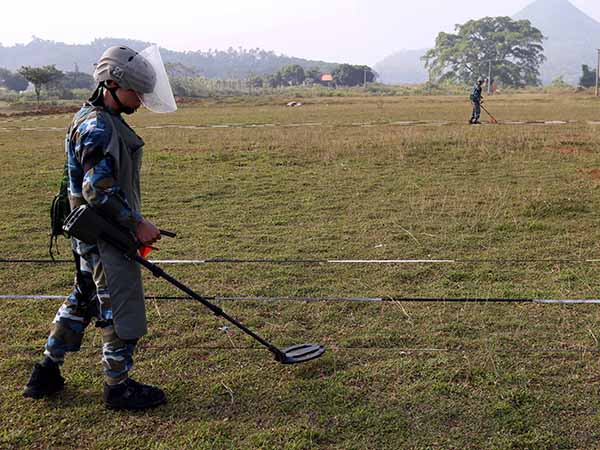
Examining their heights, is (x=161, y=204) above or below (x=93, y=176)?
below

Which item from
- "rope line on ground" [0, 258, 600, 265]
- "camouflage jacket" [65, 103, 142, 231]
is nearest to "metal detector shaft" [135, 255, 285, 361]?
"camouflage jacket" [65, 103, 142, 231]

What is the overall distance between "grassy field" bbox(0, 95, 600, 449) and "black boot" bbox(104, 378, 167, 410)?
0.06 meters

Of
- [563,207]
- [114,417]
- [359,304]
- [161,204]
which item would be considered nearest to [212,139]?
[161,204]

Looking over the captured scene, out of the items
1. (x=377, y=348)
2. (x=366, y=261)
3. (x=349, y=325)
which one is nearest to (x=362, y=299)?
(x=349, y=325)

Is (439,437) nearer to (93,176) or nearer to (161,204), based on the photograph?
(93,176)

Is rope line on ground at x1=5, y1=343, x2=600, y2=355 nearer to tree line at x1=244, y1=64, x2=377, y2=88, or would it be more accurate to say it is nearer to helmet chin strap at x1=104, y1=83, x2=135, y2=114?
helmet chin strap at x1=104, y1=83, x2=135, y2=114

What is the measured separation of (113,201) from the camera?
3.36 metres

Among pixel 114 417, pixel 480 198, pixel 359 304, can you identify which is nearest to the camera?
pixel 114 417

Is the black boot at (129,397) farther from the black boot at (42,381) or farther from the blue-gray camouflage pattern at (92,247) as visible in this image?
the black boot at (42,381)

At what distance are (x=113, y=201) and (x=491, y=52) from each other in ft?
522

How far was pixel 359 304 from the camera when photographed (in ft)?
18.1

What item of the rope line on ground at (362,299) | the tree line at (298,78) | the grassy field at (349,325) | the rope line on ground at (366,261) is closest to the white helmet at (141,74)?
the grassy field at (349,325)

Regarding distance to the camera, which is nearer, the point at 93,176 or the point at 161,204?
the point at 93,176

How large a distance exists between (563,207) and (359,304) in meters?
5.07
